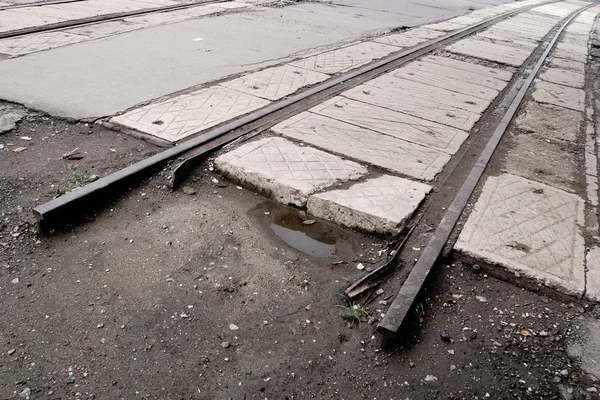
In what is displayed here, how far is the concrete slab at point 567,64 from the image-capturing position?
771 centimetres

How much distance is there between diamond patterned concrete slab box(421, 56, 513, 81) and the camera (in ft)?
21.0

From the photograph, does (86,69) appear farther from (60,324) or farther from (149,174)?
(60,324)

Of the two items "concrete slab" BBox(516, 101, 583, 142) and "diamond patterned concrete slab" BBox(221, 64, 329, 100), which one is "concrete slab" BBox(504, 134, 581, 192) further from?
"diamond patterned concrete slab" BBox(221, 64, 329, 100)

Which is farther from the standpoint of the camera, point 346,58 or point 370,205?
point 346,58

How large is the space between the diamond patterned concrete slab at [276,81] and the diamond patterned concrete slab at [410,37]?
282 cm

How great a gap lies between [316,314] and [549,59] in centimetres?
801

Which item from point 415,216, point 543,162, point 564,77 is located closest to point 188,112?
point 415,216

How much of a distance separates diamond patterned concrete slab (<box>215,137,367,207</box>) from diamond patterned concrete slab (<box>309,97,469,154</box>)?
0.88 meters

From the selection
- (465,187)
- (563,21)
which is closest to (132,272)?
(465,187)

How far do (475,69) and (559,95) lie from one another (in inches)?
47.8

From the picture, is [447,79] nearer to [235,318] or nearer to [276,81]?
[276,81]

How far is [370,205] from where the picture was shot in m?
2.96

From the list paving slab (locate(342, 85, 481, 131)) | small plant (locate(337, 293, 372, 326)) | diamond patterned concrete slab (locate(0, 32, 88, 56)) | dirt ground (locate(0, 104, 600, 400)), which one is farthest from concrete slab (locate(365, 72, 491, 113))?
diamond patterned concrete slab (locate(0, 32, 88, 56))

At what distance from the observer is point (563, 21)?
13.6 metres
